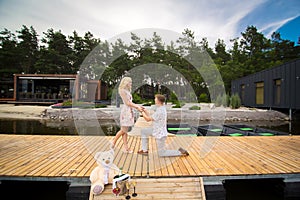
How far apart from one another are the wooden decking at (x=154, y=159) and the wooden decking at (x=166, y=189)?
0.12 m

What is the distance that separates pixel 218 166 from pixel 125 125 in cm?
156

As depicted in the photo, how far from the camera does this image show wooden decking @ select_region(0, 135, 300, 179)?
2.54 meters

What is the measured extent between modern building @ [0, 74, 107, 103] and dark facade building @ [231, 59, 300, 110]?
14451mm

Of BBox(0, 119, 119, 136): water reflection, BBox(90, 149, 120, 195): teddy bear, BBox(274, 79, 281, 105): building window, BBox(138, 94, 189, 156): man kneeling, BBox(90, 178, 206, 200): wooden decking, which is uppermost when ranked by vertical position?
BBox(274, 79, 281, 105): building window

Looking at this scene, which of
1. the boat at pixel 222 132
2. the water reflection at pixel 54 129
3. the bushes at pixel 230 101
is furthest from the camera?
the bushes at pixel 230 101

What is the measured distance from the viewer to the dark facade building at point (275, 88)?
11.5 metres

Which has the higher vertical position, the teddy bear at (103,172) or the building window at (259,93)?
the building window at (259,93)

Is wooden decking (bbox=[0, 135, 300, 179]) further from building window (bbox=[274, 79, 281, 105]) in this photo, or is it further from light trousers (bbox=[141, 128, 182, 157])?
building window (bbox=[274, 79, 281, 105])

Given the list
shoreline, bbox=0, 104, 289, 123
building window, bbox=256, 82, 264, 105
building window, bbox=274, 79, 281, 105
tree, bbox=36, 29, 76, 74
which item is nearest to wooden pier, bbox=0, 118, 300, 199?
shoreline, bbox=0, 104, 289, 123

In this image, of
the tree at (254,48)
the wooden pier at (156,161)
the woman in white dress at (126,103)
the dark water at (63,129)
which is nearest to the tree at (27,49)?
the dark water at (63,129)

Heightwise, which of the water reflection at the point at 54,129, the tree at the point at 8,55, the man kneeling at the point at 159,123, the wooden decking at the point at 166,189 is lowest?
the water reflection at the point at 54,129

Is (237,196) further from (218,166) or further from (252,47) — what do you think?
(252,47)

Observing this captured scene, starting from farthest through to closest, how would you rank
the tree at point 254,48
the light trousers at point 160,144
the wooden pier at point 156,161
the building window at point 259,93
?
A: the tree at point 254,48 → the building window at point 259,93 → the light trousers at point 160,144 → the wooden pier at point 156,161

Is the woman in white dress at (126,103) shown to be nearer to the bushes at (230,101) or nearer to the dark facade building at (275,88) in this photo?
the dark facade building at (275,88)
